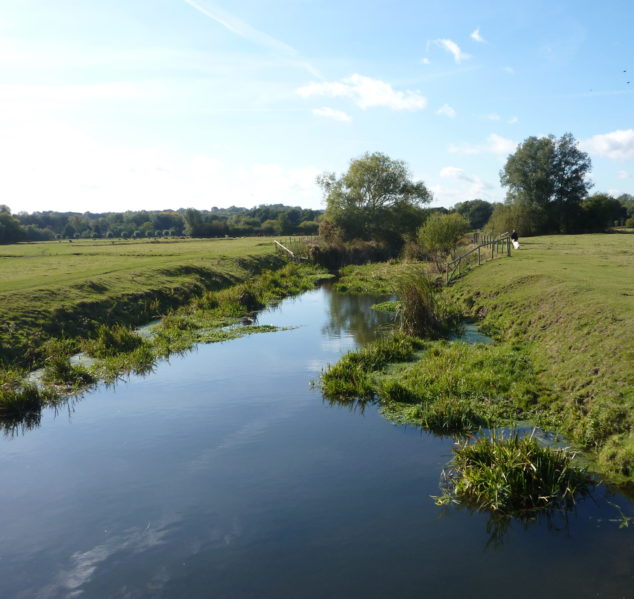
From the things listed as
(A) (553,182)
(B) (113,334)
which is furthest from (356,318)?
(A) (553,182)

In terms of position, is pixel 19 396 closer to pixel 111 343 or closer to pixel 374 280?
pixel 111 343

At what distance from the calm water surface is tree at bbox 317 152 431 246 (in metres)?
52.2

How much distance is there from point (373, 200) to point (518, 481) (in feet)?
196

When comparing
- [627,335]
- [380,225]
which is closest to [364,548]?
[627,335]

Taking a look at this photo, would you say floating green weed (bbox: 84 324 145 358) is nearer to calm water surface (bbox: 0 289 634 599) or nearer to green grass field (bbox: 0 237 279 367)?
green grass field (bbox: 0 237 279 367)

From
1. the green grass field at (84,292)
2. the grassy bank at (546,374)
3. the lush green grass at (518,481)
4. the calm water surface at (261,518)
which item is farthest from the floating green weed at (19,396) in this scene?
the lush green grass at (518,481)

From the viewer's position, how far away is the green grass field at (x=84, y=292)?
2014 cm

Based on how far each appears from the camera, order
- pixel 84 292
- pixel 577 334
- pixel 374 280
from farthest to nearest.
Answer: pixel 374 280
pixel 84 292
pixel 577 334

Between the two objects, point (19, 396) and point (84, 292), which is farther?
point (84, 292)

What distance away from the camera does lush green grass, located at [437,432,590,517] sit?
9.55m

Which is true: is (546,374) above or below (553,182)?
below

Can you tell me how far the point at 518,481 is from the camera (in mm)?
9664

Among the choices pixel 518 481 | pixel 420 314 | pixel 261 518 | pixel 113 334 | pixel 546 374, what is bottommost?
pixel 261 518

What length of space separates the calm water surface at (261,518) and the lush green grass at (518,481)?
0.37 m
